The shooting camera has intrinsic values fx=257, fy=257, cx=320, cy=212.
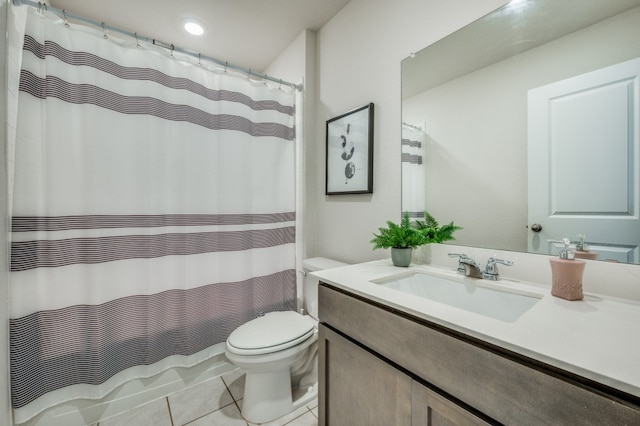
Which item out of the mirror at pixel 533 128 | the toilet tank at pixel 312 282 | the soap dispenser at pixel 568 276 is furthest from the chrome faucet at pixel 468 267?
the toilet tank at pixel 312 282

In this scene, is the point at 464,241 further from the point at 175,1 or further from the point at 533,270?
the point at 175,1

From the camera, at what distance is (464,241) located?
3.76ft

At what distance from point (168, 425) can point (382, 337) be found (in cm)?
127

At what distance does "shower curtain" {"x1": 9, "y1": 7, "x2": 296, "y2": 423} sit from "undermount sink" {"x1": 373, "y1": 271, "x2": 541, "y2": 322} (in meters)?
1.01

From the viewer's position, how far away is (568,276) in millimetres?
761

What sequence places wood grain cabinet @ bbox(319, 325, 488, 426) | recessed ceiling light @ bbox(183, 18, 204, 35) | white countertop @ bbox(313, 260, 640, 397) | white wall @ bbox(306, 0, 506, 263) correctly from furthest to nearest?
recessed ceiling light @ bbox(183, 18, 204, 35), white wall @ bbox(306, 0, 506, 263), wood grain cabinet @ bbox(319, 325, 488, 426), white countertop @ bbox(313, 260, 640, 397)

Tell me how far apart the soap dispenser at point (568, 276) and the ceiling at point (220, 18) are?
1841mm

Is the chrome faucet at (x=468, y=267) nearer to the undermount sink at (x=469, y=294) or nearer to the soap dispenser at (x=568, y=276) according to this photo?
the undermount sink at (x=469, y=294)

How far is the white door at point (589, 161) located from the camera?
0.77m

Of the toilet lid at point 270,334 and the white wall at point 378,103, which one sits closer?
the white wall at point 378,103

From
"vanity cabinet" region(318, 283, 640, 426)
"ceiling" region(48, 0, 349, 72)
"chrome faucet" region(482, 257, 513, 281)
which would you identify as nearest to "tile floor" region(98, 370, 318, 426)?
"vanity cabinet" region(318, 283, 640, 426)

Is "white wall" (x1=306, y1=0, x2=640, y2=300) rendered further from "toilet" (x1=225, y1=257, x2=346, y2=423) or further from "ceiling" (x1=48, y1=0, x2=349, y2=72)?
"toilet" (x1=225, y1=257, x2=346, y2=423)

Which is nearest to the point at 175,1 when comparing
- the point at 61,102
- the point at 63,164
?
the point at 61,102

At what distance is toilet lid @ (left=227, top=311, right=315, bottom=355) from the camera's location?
4.02ft
